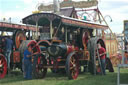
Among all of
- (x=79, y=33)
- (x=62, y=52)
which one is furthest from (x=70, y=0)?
(x=62, y=52)

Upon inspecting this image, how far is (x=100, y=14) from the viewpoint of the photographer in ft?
59.6

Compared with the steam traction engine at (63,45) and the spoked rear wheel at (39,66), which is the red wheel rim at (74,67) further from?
the spoked rear wheel at (39,66)

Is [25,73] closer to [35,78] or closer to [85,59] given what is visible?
[35,78]

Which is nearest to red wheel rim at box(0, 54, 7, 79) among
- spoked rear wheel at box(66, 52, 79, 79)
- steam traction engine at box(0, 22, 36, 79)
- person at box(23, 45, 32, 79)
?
steam traction engine at box(0, 22, 36, 79)

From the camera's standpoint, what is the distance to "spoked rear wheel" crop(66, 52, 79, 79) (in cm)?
794

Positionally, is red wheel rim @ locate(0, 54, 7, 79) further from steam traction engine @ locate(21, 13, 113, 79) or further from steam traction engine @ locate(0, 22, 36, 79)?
steam traction engine @ locate(21, 13, 113, 79)

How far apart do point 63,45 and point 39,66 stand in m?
1.20

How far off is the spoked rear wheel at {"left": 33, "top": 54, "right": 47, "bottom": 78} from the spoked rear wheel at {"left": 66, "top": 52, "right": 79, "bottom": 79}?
1.16m

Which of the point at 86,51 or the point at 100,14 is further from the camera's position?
the point at 100,14

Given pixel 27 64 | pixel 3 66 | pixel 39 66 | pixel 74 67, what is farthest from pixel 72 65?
pixel 3 66

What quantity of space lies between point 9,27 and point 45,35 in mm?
1525

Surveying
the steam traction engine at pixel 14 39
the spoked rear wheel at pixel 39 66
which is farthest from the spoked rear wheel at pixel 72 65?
the steam traction engine at pixel 14 39

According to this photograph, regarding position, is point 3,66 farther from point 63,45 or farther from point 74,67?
point 74,67

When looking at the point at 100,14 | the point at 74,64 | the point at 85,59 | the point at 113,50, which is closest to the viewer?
the point at 74,64
